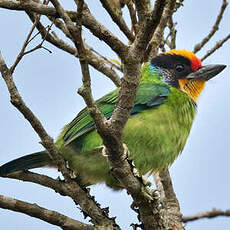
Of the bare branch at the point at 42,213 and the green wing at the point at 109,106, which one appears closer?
the bare branch at the point at 42,213

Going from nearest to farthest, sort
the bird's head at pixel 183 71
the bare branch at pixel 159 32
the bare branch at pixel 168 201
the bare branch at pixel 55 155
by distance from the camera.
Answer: the bare branch at pixel 55 155
the bare branch at pixel 168 201
the bare branch at pixel 159 32
the bird's head at pixel 183 71

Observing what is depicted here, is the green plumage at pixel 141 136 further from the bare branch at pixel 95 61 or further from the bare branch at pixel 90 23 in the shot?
the bare branch at pixel 90 23

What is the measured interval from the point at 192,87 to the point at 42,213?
1970 millimetres

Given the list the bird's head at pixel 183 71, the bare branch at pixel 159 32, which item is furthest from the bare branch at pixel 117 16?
the bird's head at pixel 183 71

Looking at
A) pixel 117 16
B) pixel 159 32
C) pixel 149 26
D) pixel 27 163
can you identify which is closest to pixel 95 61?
pixel 117 16

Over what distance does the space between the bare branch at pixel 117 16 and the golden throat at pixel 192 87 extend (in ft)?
2.06

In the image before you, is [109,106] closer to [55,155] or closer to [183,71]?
[55,155]

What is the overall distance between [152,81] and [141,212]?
1600 millimetres

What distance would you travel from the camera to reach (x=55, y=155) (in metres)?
3.32

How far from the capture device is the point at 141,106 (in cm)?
401

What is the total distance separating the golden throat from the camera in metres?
4.50

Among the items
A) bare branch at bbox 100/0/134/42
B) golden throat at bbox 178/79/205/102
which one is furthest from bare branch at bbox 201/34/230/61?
bare branch at bbox 100/0/134/42

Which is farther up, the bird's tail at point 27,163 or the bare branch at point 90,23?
the bare branch at point 90,23

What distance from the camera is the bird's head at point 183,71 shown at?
4.55 meters
